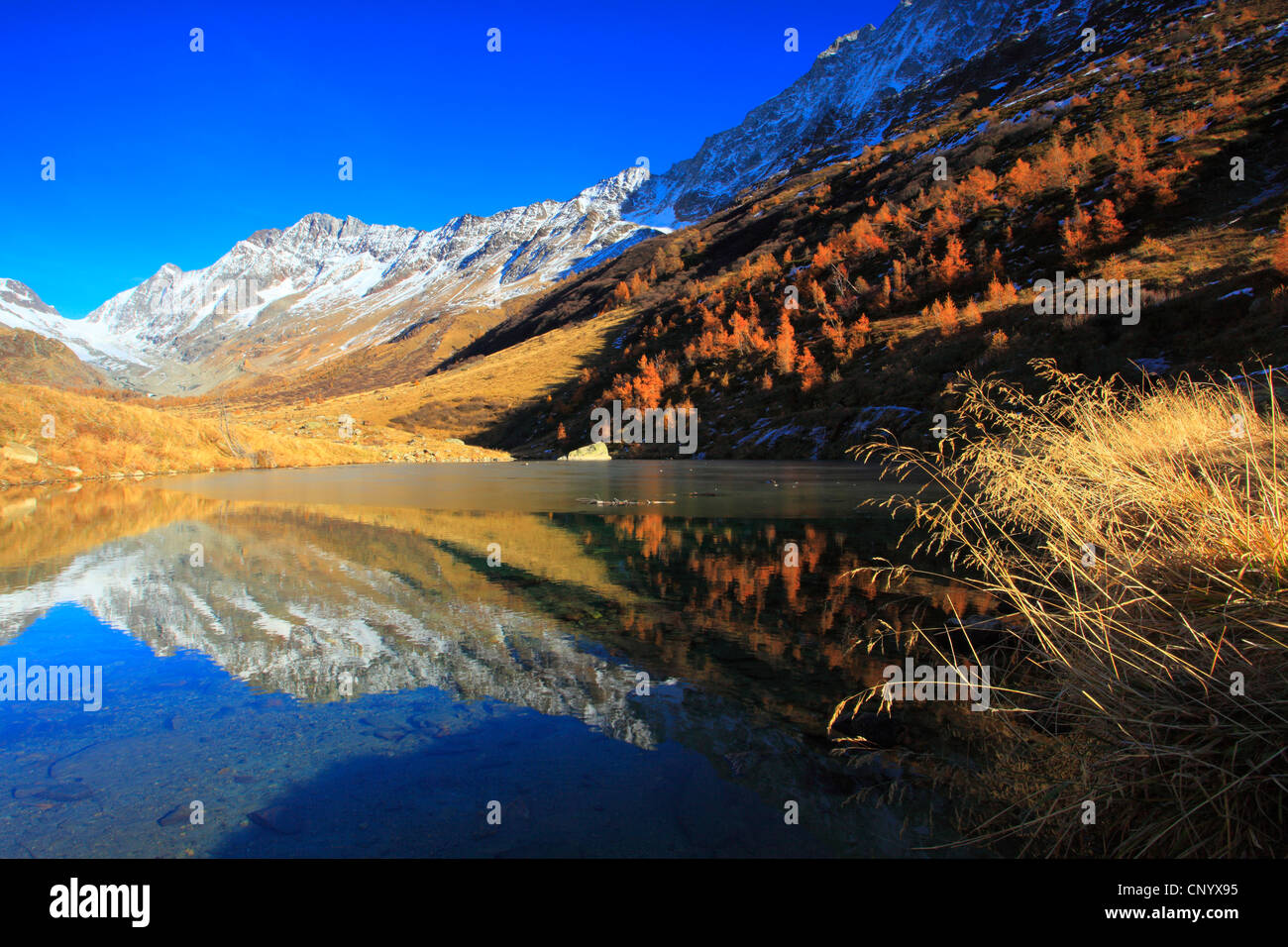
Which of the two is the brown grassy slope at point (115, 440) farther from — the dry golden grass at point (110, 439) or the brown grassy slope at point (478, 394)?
the brown grassy slope at point (478, 394)

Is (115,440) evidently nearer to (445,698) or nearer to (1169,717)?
(445,698)

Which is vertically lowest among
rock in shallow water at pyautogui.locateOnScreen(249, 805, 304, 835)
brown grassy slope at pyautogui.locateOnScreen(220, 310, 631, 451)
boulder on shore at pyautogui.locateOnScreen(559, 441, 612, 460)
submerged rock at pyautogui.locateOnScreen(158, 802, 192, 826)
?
rock in shallow water at pyautogui.locateOnScreen(249, 805, 304, 835)

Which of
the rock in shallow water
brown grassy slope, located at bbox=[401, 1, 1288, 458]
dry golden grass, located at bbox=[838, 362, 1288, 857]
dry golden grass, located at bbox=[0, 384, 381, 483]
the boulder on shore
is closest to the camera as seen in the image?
dry golden grass, located at bbox=[838, 362, 1288, 857]

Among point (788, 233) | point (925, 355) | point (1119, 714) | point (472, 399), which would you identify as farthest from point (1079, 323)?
point (472, 399)

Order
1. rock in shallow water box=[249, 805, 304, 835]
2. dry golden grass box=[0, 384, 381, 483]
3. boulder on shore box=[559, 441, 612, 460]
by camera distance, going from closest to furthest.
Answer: rock in shallow water box=[249, 805, 304, 835], dry golden grass box=[0, 384, 381, 483], boulder on shore box=[559, 441, 612, 460]

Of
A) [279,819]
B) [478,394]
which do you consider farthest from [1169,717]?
[478,394]

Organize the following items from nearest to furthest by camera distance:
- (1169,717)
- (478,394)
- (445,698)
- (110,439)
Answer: (1169,717) < (445,698) < (110,439) < (478,394)

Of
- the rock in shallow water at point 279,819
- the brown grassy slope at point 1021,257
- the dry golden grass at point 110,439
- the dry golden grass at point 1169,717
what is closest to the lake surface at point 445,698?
the rock in shallow water at point 279,819

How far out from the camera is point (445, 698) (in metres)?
5.30

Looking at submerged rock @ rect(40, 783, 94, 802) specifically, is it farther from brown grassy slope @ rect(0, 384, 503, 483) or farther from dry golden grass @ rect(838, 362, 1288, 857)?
brown grassy slope @ rect(0, 384, 503, 483)

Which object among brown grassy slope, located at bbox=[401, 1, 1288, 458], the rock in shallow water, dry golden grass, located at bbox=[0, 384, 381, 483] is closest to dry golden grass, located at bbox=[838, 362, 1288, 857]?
the rock in shallow water

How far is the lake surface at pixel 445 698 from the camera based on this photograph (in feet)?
11.5

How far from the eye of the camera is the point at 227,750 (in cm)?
442

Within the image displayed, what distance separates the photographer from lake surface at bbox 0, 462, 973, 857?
11.5ft
